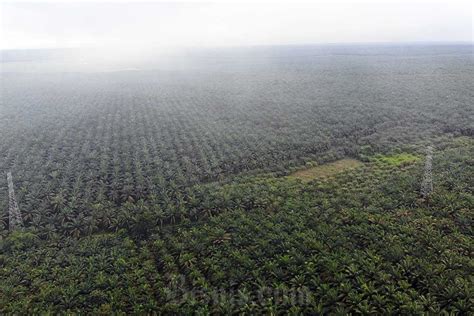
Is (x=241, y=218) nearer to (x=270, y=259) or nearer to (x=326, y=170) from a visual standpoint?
(x=270, y=259)

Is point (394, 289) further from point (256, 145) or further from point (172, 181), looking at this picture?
point (256, 145)

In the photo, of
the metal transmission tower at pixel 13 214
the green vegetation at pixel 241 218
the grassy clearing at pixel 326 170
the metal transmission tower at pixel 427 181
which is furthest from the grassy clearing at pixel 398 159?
the metal transmission tower at pixel 13 214

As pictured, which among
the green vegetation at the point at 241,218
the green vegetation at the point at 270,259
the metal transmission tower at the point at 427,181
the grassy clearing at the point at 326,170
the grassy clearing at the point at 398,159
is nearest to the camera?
the green vegetation at the point at 270,259

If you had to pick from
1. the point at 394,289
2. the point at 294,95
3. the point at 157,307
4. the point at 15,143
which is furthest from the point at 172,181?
the point at 294,95

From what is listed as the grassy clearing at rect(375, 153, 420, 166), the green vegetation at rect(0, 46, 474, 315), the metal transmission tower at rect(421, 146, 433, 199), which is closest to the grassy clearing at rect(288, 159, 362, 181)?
the green vegetation at rect(0, 46, 474, 315)

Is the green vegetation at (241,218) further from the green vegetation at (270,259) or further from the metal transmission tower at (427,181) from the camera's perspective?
the metal transmission tower at (427,181)

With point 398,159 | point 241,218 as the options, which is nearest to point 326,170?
point 398,159
